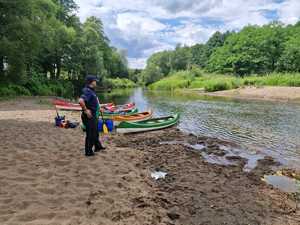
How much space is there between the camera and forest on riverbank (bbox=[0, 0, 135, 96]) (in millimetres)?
25500

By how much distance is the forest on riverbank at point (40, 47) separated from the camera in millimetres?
25500

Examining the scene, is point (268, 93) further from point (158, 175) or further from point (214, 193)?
point (214, 193)

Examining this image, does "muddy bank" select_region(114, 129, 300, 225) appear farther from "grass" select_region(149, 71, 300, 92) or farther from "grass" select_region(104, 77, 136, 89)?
"grass" select_region(104, 77, 136, 89)

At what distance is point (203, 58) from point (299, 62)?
50785mm

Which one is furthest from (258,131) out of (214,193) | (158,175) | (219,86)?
(219,86)

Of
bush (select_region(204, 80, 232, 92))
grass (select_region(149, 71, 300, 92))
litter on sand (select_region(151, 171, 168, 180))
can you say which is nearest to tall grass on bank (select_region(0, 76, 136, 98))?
litter on sand (select_region(151, 171, 168, 180))

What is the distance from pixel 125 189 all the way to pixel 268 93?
42.0 meters

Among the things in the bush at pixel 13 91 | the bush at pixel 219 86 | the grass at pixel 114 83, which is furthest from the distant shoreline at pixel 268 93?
the grass at pixel 114 83

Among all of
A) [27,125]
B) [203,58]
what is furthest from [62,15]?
[203,58]

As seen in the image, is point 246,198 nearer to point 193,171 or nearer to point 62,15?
point 193,171

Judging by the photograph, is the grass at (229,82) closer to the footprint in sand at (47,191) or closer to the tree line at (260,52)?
the tree line at (260,52)

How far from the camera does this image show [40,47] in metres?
30.2

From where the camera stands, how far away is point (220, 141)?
551 inches

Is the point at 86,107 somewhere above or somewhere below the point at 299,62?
below
